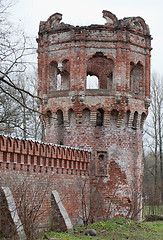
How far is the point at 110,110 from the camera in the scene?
19344 millimetres

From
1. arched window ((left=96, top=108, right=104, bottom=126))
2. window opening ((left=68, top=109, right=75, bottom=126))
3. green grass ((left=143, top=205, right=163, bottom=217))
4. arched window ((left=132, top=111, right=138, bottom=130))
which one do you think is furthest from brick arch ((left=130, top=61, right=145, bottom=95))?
green grass ((left=143, top=205, right=163, bottom=217))

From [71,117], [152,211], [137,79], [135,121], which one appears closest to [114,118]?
[135,121]

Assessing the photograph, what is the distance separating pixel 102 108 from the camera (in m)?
19.3

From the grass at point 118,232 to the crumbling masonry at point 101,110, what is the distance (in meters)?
0.92

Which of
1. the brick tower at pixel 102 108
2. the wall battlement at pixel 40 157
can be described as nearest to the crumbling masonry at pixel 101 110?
the brick tower at pixel 102 108

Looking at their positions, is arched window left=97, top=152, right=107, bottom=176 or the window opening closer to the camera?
arched window left=97, top=152, right=107, bottom=176

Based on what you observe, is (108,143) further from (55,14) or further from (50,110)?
(55,14)

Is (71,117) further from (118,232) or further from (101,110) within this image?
(118,232)

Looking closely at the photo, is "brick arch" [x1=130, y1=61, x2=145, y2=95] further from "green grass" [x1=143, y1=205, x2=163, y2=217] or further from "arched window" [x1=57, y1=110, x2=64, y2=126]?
"green grass" [x1=143, y1=205, x2=163, y2=217]

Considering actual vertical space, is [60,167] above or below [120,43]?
below

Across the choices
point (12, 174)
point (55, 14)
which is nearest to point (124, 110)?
point (55, 14)

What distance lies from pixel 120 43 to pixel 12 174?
8.80 m

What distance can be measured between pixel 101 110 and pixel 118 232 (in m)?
5.71

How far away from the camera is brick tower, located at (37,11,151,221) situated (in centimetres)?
1919
